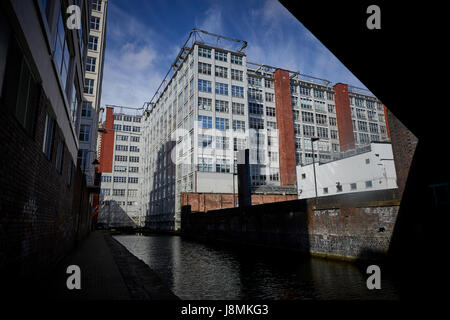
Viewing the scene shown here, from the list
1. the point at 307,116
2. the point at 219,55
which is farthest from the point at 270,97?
the point at 219,55

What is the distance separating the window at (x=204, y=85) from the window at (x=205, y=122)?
188 inches

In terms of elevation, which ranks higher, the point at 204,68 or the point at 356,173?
the point at 204,68

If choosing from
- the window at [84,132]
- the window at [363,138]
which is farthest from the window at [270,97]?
the window at [84,132]

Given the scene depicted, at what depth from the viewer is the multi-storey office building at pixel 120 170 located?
67625mm

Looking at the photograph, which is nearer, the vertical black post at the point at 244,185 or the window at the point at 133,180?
the vertical black post at the point at 244,185

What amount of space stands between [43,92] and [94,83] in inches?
1063

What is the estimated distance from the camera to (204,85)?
45.0m

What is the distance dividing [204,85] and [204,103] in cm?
317

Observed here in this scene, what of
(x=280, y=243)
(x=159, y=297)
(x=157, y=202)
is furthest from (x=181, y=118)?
(x=159, y=297)

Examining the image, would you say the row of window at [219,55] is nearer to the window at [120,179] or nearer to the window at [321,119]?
the window at [321,119]

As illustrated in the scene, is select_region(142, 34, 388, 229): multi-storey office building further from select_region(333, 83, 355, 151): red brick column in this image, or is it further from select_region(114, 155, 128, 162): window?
select_region(114, 155, 128, 162): window

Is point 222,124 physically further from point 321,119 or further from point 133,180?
point 133,180

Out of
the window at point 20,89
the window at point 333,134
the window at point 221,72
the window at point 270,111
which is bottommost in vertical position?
the window at point 20,89

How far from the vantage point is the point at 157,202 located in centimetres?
5716
